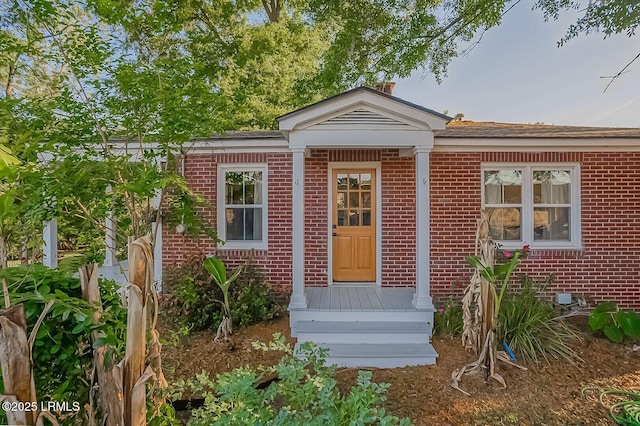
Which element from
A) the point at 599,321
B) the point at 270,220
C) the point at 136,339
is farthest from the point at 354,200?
the point at 136,339

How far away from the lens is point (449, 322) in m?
5.15

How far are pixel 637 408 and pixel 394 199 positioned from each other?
4.42m

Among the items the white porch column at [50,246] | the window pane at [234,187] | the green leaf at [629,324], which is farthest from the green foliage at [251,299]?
the green leaf at [629,324]

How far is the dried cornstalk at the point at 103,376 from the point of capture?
156cm

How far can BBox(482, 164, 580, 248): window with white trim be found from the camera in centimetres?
624

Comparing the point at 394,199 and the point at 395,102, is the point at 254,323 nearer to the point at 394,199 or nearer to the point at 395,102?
the point at 394,199

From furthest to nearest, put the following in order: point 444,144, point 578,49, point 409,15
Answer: point 409,15
point 578,49
point 444,144

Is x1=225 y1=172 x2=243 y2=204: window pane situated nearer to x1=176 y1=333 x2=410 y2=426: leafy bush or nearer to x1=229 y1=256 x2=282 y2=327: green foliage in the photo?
x1=229 y1=256 x2=282 y2=327: green foliage

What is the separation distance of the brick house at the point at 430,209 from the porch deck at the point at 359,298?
39 millimetres

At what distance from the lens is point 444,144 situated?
240 inches

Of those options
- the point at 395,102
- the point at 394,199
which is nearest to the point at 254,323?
the point at 394,199

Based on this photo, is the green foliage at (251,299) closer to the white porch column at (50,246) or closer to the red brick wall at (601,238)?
the red brick wall at (601,238)

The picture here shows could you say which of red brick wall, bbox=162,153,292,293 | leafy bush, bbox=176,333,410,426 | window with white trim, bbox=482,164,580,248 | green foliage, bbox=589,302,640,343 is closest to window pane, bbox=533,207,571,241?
window with white trim, bbox=482,164,580,248

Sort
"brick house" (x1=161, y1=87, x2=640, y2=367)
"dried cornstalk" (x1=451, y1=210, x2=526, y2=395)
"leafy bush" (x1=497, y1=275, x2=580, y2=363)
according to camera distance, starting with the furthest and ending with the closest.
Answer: "brick house" (x1=161, y1=87, x2=640, y2=367) → "leafy bush" (x1=497, y1=275, x2=580, y2=363) → "dried cornstalk" (x1=451, y1=210, x2=526, y2=395)
